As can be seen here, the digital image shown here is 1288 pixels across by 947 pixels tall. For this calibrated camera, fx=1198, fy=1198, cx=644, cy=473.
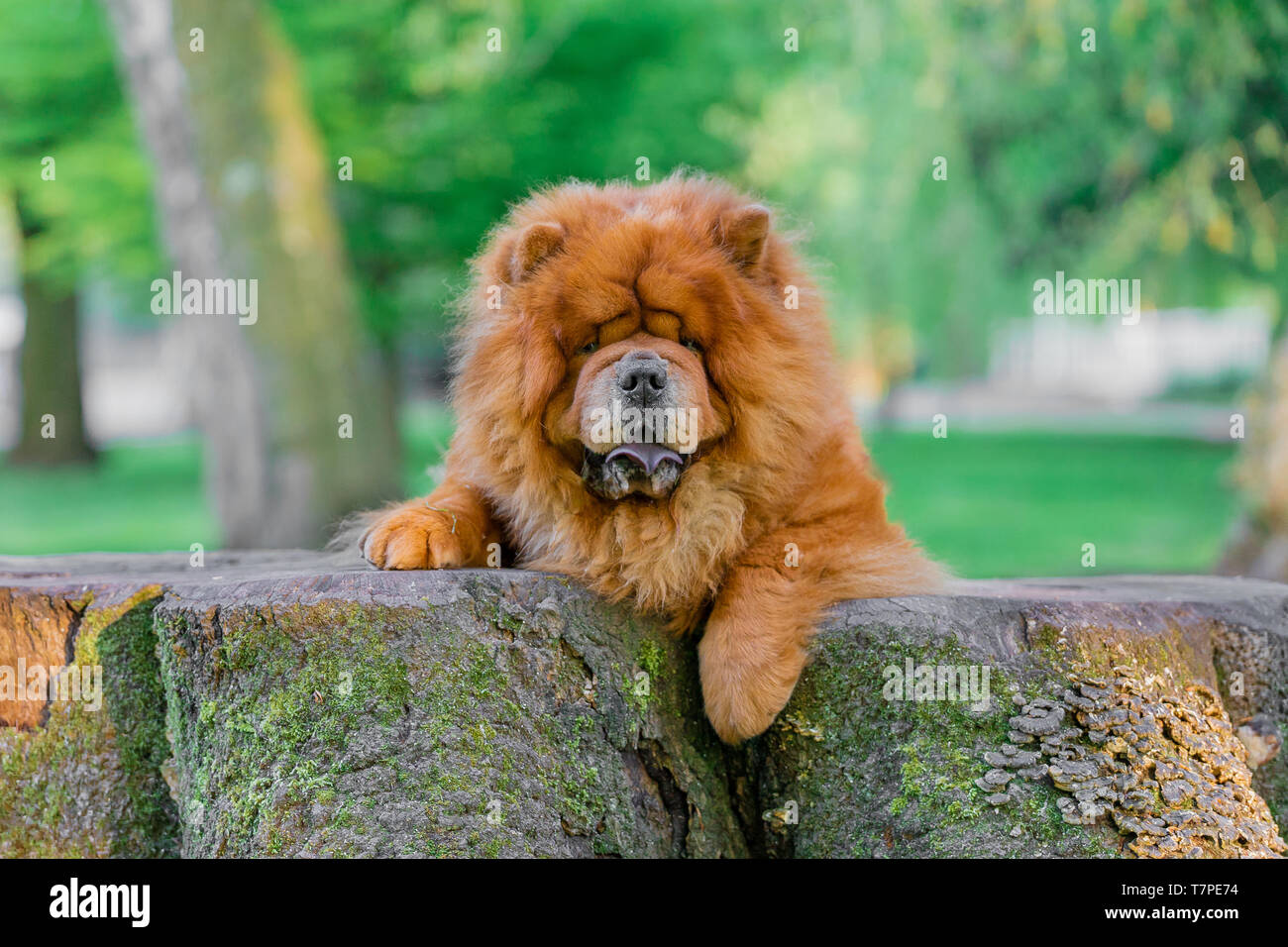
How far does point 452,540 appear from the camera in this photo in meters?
3.61

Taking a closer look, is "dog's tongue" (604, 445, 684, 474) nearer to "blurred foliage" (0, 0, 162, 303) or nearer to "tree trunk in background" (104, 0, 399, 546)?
"tree trunk in background" (104, 0, 399, 546)

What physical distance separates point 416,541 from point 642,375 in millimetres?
871

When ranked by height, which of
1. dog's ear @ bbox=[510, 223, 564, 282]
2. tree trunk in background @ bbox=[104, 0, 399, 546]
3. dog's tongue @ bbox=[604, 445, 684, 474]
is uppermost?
tree trunk in background @ bbox=[104, 0, 399, 546]

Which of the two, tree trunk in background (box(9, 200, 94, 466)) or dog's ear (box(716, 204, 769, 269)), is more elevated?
tree trunk in background (box(9, 200, 94, 466))

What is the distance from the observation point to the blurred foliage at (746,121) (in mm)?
9625

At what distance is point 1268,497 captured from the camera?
393 inches

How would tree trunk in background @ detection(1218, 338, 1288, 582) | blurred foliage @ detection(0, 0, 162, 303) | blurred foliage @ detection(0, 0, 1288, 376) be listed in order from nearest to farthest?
blurred foliage @ detection(0, 0, 1288, 376)
tree trunk in background @ detection(1218, 338, 1288, 582)
blurred foliage @ detection(0, 0, 162, 303)

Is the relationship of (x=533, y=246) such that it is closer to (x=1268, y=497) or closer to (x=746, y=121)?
(x=1268, y=497)

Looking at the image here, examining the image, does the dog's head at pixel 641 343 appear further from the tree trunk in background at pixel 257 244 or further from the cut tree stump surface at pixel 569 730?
the tree trunk in background at pixel 257 244

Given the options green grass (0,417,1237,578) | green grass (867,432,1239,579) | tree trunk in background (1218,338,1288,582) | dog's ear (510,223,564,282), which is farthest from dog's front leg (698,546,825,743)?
tree trunk in background (1218,338,1288,582)

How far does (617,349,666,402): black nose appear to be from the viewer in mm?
3182

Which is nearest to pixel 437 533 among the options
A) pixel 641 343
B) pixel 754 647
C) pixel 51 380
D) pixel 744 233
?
pixel 641 343

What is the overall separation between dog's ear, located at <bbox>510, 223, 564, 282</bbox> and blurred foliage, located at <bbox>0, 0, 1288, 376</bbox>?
7309 mm

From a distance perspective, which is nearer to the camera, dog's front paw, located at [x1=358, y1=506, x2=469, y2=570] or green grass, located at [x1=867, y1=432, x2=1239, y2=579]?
dog's front paw, located at [x1=358, y1=506, x2=469, y2=570]
